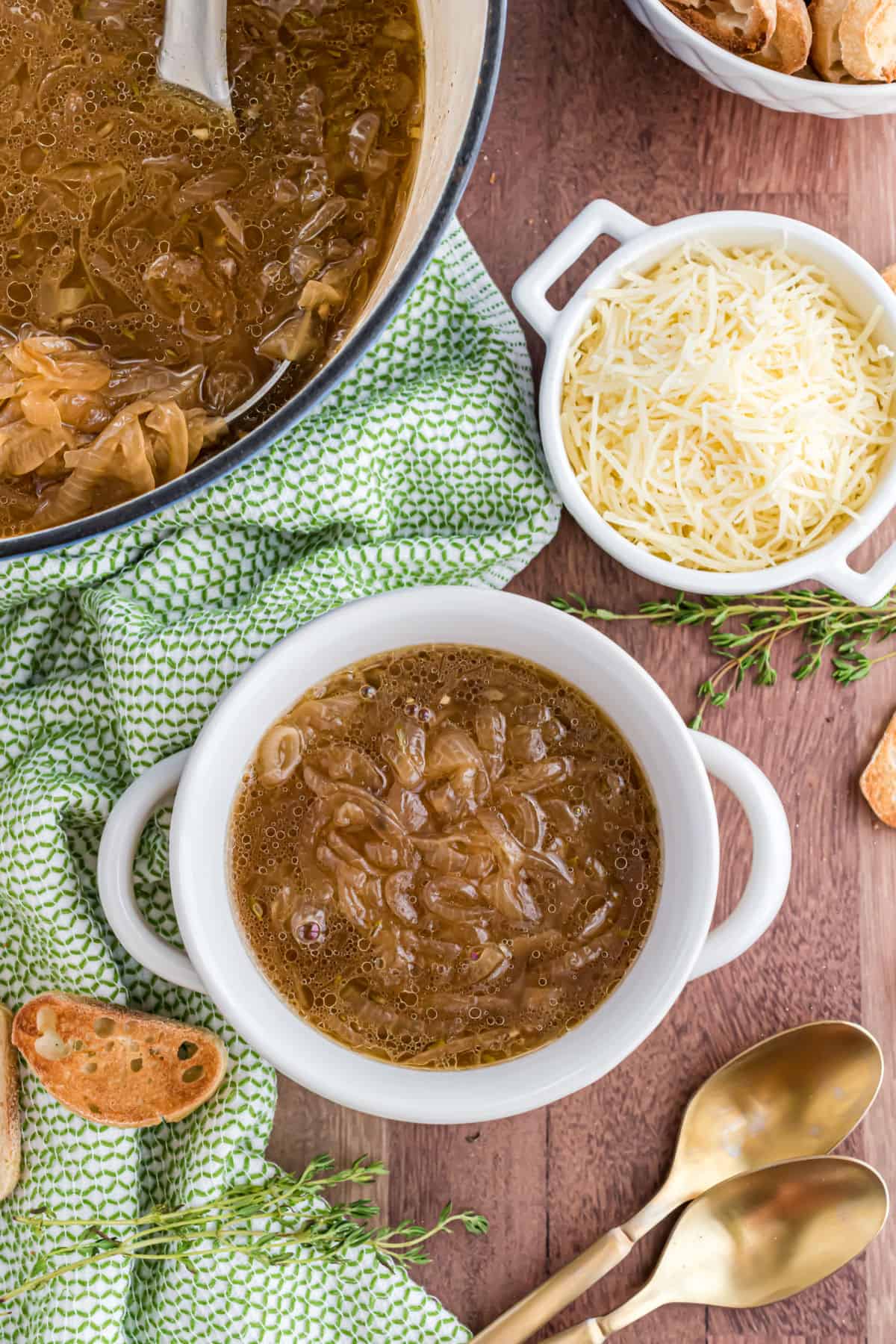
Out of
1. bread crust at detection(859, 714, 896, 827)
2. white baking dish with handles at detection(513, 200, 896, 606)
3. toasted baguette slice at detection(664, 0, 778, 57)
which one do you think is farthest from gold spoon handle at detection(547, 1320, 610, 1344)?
toasted baguette slice at detection(664, 0, 778, 57)

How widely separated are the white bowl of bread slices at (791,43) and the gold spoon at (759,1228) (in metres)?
1.79

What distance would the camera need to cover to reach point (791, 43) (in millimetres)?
1994

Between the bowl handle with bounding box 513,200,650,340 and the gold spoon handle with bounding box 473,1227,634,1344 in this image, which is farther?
the gold spoon handle with bounding box 473,1227,634,1344

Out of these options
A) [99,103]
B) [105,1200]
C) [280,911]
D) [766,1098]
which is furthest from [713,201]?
[105,1200]

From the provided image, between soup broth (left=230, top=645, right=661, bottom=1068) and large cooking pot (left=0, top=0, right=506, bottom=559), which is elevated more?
large cooking pot (left=0, top=0, right=506, bottom=559)

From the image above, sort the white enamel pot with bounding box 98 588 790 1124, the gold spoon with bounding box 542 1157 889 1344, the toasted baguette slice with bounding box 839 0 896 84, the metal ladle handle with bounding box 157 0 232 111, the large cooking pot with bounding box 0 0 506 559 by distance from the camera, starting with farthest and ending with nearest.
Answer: the gold spoon with bounding box 542 1157 889 1344 < the toasted baguette slice with bounding box 839 0 896 84 < the white enamel pot with bounding box 98 588 790 1124 < the metal ladle handle with bounding box 157 0 232 111 < the large cooking pot with bounding box 0 0 506 559

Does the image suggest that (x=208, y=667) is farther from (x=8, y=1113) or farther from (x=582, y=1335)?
(x=582, y=1335)

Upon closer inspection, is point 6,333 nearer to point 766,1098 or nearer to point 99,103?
point 99,103

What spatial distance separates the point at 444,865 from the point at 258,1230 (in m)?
0.75

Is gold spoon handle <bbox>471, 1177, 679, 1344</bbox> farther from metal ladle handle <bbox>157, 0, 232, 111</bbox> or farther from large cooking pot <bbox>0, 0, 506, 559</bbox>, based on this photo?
metal ladle handle <bbox>157, 0, 232, 111</bbox>

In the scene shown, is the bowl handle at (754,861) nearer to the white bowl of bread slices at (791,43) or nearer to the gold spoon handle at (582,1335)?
the gold spoon handle at (582,1335)

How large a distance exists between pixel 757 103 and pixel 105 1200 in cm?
221

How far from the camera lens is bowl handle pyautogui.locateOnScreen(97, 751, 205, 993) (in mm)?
1859

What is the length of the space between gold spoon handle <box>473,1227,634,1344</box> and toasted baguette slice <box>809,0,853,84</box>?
6.51 ft
